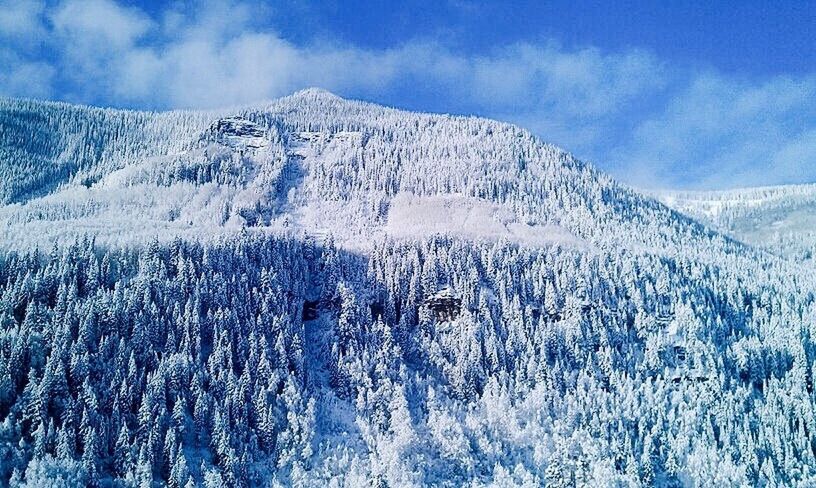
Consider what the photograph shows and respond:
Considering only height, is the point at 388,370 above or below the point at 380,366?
below

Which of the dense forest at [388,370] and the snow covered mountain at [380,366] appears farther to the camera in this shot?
the snow covered mountain at [380,366]

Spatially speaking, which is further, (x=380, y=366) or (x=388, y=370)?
(x=388, y=370)

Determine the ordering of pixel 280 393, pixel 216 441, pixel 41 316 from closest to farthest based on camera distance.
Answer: pixel 216 441 → pixel 41 316 → pixel 280 393

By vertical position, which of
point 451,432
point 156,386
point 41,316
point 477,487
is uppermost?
point 41,316

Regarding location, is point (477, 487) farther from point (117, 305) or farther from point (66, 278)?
point (66, 278)

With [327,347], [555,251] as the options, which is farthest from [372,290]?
[555,251]

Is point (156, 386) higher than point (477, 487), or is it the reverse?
point (156, 386)

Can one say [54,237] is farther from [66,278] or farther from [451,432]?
[451,432]

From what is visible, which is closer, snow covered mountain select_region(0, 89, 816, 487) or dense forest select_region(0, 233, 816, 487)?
dense forest select_region(0, 233, 816, 487)

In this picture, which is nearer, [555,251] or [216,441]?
[216,441]

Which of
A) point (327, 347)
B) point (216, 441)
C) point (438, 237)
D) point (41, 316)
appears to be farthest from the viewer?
point (438, 237)
